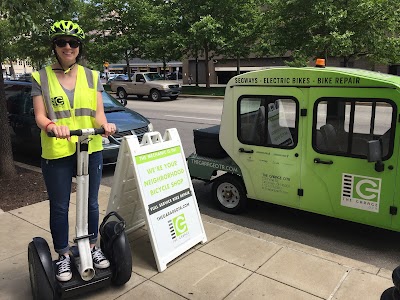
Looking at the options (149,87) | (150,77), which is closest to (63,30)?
(149,87)

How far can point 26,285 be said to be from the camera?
319cm

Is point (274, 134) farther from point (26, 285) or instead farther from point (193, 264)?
point (26, 285)

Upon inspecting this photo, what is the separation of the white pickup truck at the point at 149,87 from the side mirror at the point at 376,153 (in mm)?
19795

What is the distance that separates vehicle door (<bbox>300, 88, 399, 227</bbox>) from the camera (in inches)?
149

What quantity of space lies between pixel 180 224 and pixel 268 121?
67.5 inches

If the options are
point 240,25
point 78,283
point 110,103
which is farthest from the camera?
point 240,25

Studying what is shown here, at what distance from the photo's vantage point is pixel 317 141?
4.21 metres

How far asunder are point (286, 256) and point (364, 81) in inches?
73.6

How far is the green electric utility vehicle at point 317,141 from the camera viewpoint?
3.80m

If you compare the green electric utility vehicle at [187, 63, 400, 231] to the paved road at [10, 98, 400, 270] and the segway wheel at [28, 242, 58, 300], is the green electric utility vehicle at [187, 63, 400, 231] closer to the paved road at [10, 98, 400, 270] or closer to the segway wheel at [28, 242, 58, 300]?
the paved road at [10, 98, 400, 270]

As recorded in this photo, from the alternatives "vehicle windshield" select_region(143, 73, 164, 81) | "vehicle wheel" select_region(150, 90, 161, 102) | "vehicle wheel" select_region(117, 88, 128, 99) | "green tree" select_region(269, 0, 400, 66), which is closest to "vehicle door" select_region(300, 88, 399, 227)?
"green tree" select_region(269, 0, 400, 66)

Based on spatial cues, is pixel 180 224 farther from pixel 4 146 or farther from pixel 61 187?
pixel 4 146

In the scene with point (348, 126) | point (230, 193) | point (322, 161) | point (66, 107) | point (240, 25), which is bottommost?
point (230, 193)

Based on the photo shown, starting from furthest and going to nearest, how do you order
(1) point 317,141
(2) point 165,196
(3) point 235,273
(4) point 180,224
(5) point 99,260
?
(1) point 317,141 < (4) point 180,224 < (2) point 165,196 < (3) point 235,273 < (5) point 99,260
